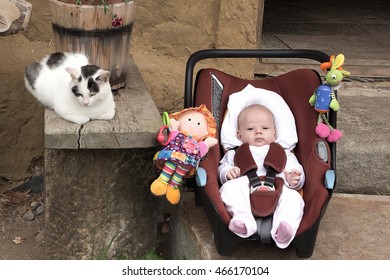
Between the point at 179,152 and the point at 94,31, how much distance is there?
0.74 meters

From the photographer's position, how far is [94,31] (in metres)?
3.02

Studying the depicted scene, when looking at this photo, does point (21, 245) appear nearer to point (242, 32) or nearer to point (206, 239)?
point (206, 239)

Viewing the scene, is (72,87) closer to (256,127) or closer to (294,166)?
(256,127)

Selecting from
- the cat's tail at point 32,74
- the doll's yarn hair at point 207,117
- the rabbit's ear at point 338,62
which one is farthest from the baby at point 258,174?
the cat's tail at point 32,74

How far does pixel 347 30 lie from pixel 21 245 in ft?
12.0

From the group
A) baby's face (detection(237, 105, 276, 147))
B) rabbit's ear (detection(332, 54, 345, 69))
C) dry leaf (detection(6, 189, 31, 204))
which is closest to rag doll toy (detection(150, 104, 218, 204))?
baby's face (detection(237, 105, 276, 147))

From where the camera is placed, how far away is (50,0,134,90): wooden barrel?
296 cm

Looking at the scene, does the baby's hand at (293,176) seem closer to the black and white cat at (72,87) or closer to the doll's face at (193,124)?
the doll's face at (193,124)

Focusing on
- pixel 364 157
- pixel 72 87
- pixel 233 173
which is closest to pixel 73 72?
pixel 72 87

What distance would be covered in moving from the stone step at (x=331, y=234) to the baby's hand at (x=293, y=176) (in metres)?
0.26

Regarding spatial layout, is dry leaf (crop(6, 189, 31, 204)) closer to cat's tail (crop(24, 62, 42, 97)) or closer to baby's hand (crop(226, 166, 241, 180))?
cat's tail (crop(24, 62, 42, 97))

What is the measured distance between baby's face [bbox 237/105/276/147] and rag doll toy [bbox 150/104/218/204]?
25 centimetres

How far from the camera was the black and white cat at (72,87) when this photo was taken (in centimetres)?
274
